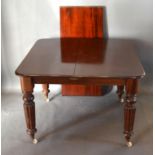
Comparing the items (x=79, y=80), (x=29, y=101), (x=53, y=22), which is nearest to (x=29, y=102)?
(x=29, y=101)

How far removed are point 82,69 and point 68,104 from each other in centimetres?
71

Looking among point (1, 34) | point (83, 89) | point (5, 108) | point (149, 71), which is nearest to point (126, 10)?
point (149, 71)

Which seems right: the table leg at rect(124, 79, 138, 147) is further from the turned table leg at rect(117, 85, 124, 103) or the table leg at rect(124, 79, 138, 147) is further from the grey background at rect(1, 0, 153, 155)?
the turned table leg at rect(117, 85, 124, 103)

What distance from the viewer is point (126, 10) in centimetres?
201

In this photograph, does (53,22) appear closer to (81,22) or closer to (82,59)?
(81,22)

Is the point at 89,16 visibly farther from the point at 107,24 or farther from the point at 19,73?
the point at 19,73

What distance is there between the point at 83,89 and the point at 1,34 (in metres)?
0.84

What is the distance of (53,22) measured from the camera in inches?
82.3

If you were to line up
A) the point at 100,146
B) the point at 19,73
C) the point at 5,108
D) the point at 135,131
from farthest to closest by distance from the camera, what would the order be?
the point at 5,108, the point at 135,131, the point at 100,146, the point at 19,73

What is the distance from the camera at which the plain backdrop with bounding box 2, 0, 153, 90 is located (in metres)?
2.01

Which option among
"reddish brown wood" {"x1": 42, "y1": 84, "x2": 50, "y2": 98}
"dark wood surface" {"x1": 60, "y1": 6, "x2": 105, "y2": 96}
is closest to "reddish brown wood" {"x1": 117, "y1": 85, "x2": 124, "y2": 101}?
"dark wood surface" {"x1": 60, "y1": 6, "x2": 105, "y2": 96}

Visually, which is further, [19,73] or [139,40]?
[139,40]

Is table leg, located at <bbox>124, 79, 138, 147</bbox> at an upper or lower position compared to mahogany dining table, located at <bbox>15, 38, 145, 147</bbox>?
lower

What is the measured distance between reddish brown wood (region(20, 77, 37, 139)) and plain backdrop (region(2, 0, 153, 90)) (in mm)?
728
